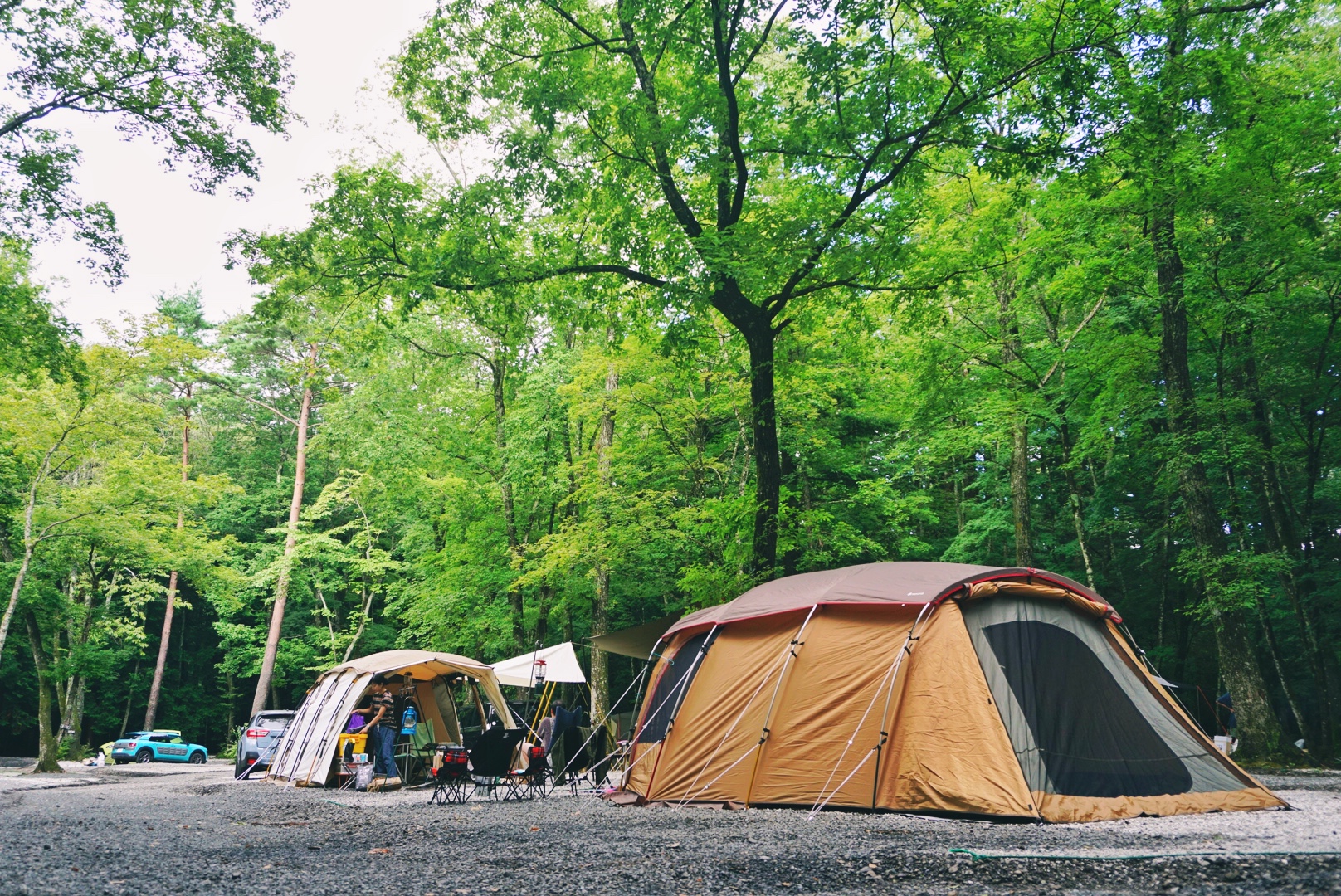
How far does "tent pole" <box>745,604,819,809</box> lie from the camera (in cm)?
698

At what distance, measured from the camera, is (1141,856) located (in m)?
3.93

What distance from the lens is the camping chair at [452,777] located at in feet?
30.1

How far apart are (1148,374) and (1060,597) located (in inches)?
344

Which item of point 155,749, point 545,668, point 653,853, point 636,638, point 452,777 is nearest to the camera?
point 653,853

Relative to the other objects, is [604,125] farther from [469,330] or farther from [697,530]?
[469,330]

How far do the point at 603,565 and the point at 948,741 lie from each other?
1041 centimetres

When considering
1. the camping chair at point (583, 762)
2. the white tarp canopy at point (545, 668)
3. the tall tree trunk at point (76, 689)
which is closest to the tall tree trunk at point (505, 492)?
the white tarp canopy at point (545, 668)

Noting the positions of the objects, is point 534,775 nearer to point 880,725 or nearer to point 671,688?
point 671,688

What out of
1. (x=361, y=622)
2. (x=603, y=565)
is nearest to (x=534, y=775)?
(x=603, y=565)

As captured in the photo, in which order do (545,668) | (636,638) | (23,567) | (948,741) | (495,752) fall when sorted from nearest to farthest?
(948,741)
(495,752)
(636,638)
(545,668)
(23,567)

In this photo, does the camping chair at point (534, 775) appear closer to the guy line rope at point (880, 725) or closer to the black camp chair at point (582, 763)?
the black camp chair at point (582, 763)

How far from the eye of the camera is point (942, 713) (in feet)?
20.6

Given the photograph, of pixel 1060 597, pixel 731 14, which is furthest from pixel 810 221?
pixel 1060 597

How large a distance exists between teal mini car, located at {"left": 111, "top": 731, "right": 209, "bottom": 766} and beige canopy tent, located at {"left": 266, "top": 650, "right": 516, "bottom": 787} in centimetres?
1274
